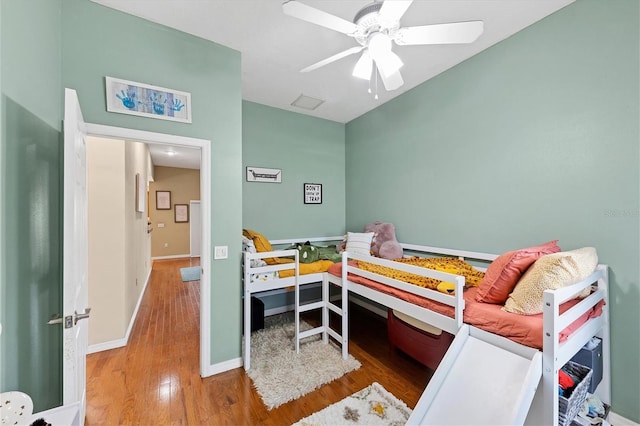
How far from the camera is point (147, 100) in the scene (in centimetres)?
194

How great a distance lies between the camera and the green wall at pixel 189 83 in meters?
1.76

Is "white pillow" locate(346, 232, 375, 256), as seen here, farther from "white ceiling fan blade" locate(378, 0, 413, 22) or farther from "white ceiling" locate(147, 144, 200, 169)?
"white ceiling" locate(147, 144, 200, 169)

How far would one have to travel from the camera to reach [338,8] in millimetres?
1815

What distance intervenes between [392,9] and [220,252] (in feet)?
6.79

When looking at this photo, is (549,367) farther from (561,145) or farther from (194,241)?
(194,241)

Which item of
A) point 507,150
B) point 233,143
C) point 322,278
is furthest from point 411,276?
point 233,143

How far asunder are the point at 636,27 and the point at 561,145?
72 centimetres

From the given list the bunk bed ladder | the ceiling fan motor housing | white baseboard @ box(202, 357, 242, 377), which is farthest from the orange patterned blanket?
the ceiling fan motor housing

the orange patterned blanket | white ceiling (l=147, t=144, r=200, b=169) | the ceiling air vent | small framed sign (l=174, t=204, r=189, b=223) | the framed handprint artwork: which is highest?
the ceiling air vent

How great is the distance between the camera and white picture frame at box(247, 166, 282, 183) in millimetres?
3341

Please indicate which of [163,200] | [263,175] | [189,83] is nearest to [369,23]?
[189,83]

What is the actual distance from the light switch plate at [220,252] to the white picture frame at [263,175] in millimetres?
1322

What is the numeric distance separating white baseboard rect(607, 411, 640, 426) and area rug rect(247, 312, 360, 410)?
1.64 m

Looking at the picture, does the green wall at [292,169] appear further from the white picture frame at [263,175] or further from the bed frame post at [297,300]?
the bed frame post at [297,300]
